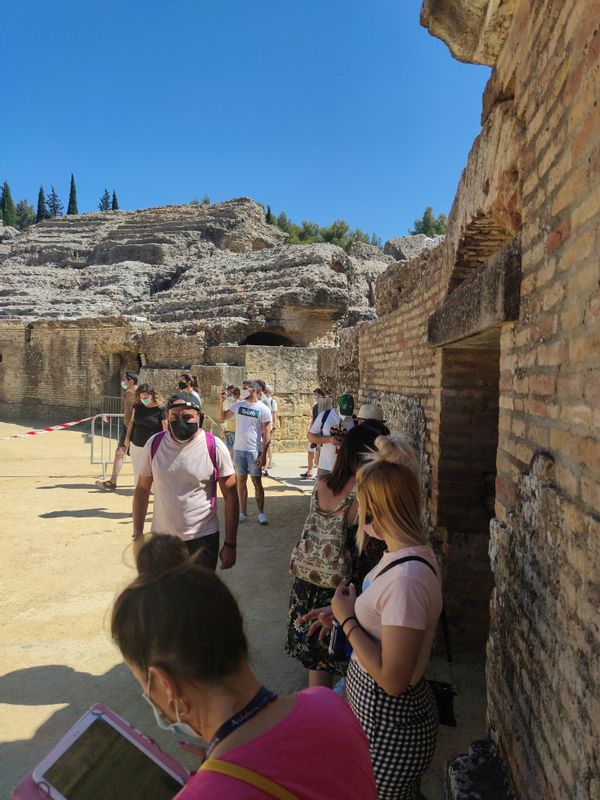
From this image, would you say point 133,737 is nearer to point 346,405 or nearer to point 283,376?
point 346,405

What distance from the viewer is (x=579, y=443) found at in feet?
4.58

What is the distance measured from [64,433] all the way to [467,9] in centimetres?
1510

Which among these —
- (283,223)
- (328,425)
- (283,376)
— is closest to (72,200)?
(283,223)

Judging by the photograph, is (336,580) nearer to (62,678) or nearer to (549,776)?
(549,776)

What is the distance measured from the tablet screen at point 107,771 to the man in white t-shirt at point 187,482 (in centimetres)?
197

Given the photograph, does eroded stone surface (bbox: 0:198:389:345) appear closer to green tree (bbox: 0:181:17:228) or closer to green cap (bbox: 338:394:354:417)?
green cap (bbox: 338:394:354:417)

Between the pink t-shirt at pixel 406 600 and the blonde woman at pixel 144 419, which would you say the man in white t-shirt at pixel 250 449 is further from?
the pink t-shirt at pixel 406 600

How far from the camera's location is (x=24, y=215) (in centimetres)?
6362

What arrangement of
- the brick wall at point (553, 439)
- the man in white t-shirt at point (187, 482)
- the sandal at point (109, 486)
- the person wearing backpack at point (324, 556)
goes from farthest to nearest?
the sandal at point (109, 486) < the man in white t-shirt at point (187, 482) < the person wearing backpack at point (324, 556) < the brick wall at point (553, 439)

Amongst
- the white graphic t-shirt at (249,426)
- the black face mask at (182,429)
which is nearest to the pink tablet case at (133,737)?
the black face mask at (182,429)

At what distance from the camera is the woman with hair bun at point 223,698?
37.4 inches

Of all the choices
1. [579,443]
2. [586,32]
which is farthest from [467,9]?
[579,443]

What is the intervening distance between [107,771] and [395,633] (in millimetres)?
887

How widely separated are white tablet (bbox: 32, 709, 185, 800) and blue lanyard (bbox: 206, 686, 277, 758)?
1.28 ft
